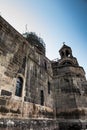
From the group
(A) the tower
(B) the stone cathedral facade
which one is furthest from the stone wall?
(A) the tower

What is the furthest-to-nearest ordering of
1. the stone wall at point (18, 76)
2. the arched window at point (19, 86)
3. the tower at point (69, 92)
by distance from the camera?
the tower at point (69, 92) < the arched window at point (19, 86) < the stone wall at point (18, 76)

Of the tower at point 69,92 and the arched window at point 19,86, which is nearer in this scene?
the arched window at point 19,86

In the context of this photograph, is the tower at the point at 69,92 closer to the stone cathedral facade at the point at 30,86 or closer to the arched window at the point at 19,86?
the stone cathedral facade at the point at 30,86

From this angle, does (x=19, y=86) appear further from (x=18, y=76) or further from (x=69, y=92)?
(x=69, y=92)

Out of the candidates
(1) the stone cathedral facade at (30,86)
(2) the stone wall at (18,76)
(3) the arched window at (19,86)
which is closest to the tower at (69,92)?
(1) the stone cathedral facade at (30,86)

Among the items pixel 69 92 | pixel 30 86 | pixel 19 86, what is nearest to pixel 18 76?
pixel 19 86

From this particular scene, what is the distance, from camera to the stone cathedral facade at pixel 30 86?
7.30 meters

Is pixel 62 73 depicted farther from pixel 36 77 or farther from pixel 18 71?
pixel 18 71

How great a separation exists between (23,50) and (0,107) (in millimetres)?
5317

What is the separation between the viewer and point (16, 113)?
717 centimetres

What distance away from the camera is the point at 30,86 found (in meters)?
9.43

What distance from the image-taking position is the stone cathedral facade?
24.0ft

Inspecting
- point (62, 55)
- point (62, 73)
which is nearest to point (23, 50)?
point (62, 73)

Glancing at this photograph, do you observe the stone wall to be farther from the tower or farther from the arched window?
the tower
